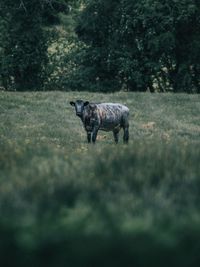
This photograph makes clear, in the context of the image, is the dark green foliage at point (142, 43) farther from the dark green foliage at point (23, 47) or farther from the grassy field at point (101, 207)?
the grassy field at point (101, 207)

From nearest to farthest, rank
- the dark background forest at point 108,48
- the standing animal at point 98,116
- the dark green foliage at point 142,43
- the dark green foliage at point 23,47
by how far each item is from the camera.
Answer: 1. the standing animal at point 98,116
2. the dark green foliage at point 142,43
3. the dark background forest at point 108,48
4. the dark green foliage at point 23,47

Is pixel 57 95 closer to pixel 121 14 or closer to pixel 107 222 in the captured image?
pixel 121 14

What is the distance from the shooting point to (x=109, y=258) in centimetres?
609

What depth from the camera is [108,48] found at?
5612cm

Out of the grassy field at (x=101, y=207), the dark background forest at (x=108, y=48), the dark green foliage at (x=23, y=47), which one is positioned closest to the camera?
the grassy field at (x=101, y=207)

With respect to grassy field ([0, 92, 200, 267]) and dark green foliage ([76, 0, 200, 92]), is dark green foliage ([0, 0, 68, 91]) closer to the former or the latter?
dark green foliage ([76, 0, 200, 92])

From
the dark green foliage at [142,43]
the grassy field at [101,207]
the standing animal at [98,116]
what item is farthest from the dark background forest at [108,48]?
the grassy field at [101,207]

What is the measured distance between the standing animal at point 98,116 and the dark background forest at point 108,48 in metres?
29.2

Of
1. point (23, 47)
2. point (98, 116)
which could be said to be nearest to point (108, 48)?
point (23, 47)

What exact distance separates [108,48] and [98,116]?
34.0m

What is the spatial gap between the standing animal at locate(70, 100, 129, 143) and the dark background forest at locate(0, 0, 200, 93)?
29.2 m

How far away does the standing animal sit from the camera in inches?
891

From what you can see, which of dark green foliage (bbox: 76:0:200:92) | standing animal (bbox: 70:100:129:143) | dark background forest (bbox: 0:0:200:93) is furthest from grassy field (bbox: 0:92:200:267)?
dark background forest (bbox: 0:0:200:93)

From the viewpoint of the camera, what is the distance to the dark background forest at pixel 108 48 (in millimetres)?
53094
